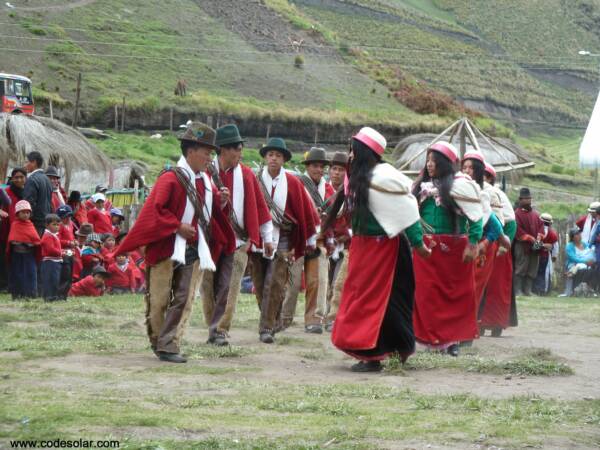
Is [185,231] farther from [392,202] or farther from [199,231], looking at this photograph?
[392,202]

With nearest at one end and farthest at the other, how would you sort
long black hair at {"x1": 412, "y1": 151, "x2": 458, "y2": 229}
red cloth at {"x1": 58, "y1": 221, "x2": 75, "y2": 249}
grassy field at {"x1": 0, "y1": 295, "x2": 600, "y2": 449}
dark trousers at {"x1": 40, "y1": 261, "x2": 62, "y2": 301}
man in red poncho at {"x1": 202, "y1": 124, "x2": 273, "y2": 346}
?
grassy field at {"x1": 0, "y1": 295, "x2": 600, "y2": 449}, long black hair at {"x1": 412, "y1": 151, "x2": 458, "y2": 229}, man in red poncho at {"x1": 202, "y1": 124, "x2": 273, "y2": 346}, dark trousers at {"x1": 40, "y1": 261, "x2": 62, "y2": 301}, red cloth at {"x1": 58, "y1": 221, "x2": 75, "y2": 249}

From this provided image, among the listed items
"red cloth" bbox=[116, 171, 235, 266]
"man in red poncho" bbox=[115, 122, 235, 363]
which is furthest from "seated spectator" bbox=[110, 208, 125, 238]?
"red cloth" bbox=[116, 171, 235, 266]

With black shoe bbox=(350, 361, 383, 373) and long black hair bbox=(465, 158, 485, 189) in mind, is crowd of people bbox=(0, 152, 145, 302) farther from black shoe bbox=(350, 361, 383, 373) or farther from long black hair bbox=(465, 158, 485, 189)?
black shoe bbox=(350, 361, 383, 373)

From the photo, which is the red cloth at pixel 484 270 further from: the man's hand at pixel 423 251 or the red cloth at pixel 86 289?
the red cloth at pixel 86 289

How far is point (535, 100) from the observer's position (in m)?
103

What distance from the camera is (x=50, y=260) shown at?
53.2 feet

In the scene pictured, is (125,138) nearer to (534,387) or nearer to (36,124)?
(36,124)

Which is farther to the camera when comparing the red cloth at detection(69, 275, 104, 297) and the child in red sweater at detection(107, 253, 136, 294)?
the child in red sweater at detection(107, 253, 136, 294)

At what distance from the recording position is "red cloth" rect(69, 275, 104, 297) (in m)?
17.8

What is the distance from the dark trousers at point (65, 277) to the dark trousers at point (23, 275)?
0.36m

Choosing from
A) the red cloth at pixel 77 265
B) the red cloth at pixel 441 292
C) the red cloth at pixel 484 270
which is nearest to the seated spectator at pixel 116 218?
the red cloth at pixel 77 265

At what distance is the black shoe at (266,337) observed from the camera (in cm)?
1202

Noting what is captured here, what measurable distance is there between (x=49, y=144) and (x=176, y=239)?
1503cm

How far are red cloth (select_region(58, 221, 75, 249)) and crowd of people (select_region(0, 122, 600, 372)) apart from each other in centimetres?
382
